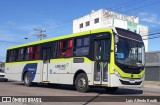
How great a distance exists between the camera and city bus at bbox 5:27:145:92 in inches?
622

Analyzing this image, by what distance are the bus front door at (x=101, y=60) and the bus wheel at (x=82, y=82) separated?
2.58 ft

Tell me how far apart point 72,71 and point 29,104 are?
264 inches

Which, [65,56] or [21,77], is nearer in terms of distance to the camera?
[65,56]

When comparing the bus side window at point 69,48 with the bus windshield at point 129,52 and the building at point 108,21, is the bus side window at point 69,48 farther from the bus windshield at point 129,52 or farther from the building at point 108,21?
the building at point 108,21

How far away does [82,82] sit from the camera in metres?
17.3

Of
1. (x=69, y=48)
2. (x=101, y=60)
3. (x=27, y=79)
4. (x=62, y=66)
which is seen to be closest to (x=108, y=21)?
(x=27, y=79)

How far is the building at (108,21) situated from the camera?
8059 centimetres

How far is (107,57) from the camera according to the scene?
52.2 ft

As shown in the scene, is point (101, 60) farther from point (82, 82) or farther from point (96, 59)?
point (82, 82)

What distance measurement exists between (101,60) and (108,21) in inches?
2559

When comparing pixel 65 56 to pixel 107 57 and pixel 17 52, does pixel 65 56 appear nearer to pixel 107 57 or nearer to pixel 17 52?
pixel 107 57

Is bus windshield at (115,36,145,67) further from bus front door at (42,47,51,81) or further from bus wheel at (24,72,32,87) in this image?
bus wheel at (24,72,32,87)

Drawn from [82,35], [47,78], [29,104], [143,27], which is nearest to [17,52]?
[47,78]

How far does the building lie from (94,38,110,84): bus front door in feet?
200
